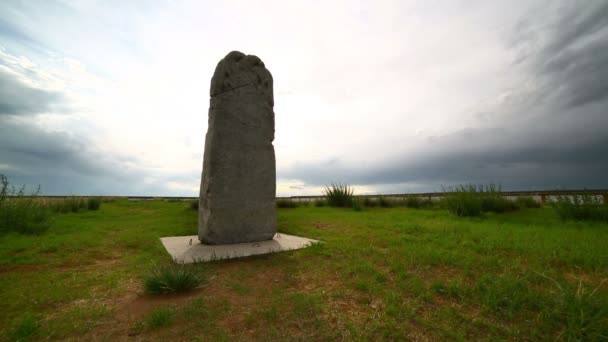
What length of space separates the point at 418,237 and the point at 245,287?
2997mm

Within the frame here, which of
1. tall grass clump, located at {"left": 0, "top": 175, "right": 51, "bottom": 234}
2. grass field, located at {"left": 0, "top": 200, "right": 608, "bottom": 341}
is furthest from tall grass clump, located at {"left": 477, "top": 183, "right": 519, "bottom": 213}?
tall grass clump, located at {"left": 0, "top": 175, "right": 51, "bottom": 234}

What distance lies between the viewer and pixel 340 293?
2.59 metres

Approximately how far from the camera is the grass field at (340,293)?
2000mm

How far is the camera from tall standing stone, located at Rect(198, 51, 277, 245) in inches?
174

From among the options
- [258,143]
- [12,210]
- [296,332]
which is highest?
[258,143]

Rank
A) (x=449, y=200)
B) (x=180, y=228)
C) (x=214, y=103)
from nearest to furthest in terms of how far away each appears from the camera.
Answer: (x=214, y=103) < (x=180, y=228) < (x=449, y=200)

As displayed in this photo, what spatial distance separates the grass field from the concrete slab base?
20cm

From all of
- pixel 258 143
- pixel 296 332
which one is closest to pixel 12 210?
pixel 258 143

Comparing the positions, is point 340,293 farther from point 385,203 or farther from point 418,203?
point 385,203

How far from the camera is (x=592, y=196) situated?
6520 mm

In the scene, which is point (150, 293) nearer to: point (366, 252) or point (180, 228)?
point (366, 252)

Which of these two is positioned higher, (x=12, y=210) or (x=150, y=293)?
(x=12, y=210)

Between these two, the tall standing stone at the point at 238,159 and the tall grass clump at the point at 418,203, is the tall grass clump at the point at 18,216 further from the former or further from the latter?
the tall grass clump at the point at 418,203

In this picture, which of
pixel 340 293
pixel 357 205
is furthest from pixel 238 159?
pixel 357 205
